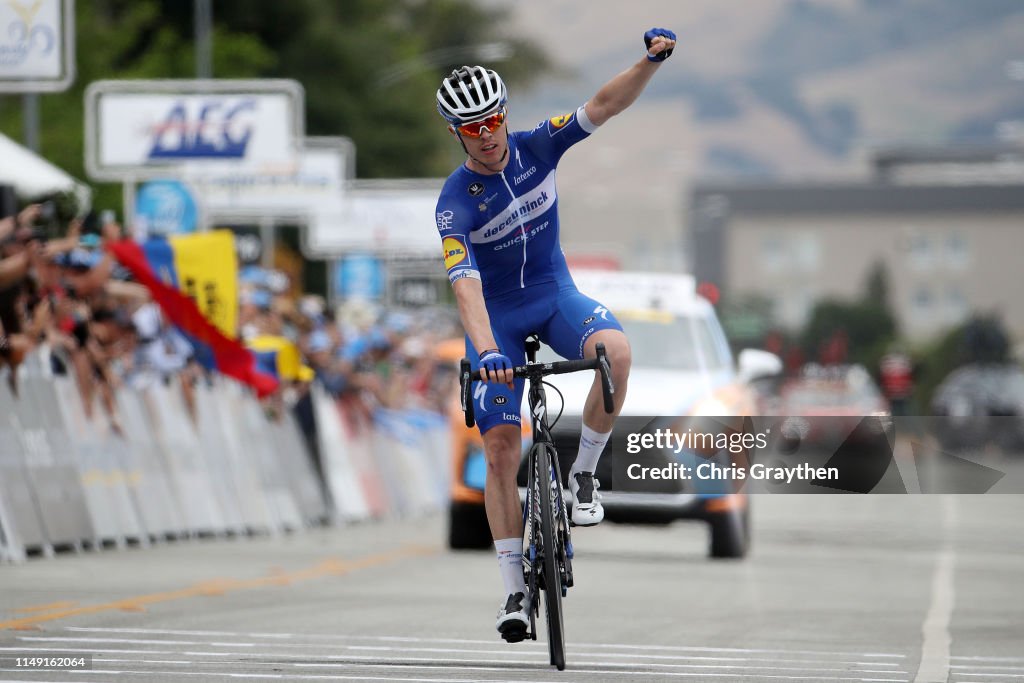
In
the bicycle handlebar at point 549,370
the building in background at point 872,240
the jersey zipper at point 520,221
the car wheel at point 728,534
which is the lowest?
the car wheel at point 728,534

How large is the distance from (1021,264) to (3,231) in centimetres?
13868

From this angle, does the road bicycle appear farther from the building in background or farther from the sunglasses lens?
the building in background

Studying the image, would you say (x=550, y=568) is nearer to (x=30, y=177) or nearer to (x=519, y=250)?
(x=519, y=250)

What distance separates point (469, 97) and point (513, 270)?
0.91 meters

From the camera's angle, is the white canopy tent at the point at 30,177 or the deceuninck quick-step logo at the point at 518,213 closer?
the deceuninck quick-step logo at the point at 518,213

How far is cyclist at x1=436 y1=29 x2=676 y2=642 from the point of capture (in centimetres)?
935

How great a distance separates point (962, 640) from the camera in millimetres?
11328

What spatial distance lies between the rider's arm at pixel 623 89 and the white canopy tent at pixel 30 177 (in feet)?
32.1

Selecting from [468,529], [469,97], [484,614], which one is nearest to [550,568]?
[469,97]

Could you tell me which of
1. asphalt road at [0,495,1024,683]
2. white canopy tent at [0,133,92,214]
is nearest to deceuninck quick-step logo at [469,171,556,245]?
asphalt road at [0,495,1024,683]

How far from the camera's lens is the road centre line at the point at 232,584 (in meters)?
11.3

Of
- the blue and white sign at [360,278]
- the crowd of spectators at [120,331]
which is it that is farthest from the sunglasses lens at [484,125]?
the blue and white sign at [360,278]

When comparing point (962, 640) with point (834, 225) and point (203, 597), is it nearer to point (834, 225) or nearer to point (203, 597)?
point (203, 597)

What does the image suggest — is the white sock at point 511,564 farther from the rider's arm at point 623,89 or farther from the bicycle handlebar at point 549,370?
the rider's arm at point 623,89
